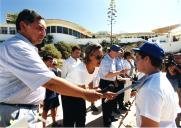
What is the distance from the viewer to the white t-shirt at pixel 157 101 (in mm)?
2449

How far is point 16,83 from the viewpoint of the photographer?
2863 millimetres

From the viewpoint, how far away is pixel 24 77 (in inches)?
109

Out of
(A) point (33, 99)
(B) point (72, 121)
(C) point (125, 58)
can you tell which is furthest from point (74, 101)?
(C) point (125, 58)

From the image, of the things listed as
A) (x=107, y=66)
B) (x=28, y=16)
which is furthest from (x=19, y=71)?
(x=107, y=66)

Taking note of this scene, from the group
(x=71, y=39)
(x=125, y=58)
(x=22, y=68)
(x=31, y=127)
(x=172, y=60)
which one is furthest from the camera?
(x=71, y=39)

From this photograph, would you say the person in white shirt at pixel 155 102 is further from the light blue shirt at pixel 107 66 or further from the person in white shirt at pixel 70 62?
the light blue shirt at pixel 107 66

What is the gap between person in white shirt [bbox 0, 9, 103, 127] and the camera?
2760 millimetres

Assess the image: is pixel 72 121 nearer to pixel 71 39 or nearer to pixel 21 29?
pixel 21 29

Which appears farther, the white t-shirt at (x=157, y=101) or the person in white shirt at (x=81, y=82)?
the person in white shirt at (x=81, y=82)

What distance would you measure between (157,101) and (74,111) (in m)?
2.86

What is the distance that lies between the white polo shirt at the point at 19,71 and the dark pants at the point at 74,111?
7.44 feet

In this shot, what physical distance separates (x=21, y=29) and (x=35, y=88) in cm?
65

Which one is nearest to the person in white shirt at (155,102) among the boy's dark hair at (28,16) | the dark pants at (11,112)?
the dark pants at (11,112)

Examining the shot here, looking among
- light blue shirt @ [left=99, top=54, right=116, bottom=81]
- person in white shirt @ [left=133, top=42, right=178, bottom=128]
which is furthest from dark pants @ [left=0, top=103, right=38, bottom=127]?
light blue shirt @ [left=99, top=54, right=116, bottom=81]
